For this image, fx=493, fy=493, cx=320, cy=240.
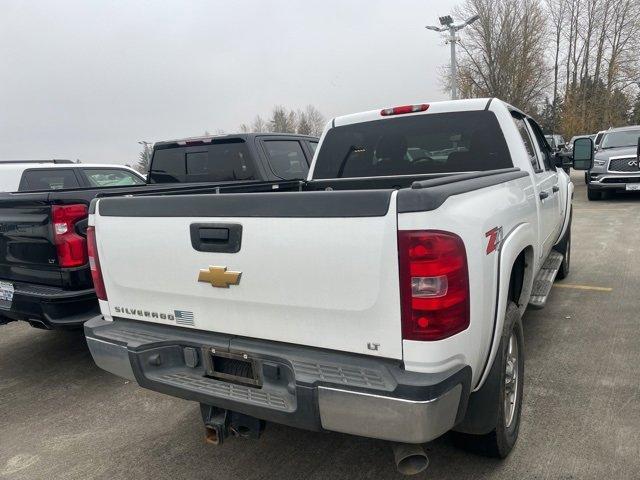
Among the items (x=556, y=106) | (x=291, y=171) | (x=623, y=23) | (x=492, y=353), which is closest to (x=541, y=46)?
(x=623, y=23)

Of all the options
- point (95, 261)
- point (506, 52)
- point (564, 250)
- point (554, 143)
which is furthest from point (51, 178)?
point (506, 52)

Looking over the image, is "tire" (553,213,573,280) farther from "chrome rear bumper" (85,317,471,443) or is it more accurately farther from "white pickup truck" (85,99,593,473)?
"chrome rear bumper" (85,317,471,443)

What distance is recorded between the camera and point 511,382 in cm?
274

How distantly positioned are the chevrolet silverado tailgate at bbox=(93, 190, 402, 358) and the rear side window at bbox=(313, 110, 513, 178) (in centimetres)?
205

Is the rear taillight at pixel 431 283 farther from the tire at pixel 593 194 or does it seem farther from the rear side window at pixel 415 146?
the tire at pixel 593 194

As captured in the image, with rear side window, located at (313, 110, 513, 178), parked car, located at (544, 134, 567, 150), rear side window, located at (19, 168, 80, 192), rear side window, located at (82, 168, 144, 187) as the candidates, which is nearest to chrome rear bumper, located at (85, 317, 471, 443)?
rear side window, located at (313, 110, 513, 178)

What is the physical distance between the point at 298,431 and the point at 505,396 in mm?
1284

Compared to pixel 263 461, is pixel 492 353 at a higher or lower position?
A: higher

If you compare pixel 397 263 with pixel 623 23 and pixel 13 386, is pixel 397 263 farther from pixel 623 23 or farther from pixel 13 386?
pixel 623 23

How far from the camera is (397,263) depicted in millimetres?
1887

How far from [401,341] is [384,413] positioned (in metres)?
0.28

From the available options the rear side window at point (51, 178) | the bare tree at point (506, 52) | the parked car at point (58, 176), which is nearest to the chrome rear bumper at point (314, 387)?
the parked car at point (58, 176)

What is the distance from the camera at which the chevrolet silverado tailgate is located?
6.35ft

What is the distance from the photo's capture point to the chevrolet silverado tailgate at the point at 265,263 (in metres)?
1.93
